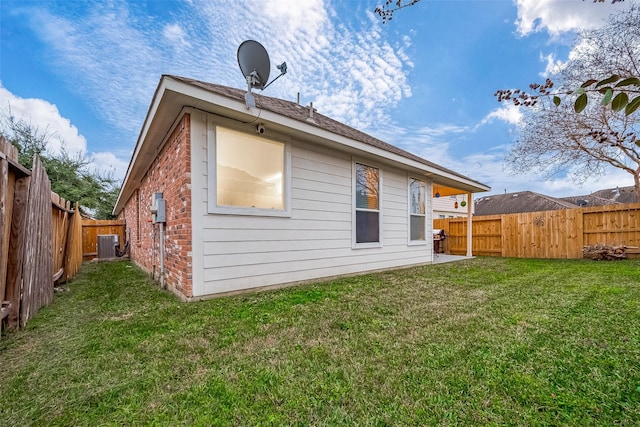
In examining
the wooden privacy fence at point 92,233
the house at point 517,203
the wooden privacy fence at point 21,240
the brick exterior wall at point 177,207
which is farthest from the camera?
the house at point 517,203

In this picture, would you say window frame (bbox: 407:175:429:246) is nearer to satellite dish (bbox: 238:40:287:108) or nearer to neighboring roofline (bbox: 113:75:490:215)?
neighboring roofline (bbox: 113:75:490:215)

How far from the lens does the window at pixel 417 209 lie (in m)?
7.18

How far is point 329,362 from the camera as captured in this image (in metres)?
1.90

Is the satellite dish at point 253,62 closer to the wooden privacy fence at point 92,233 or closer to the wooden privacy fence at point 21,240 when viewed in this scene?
the wooden privacy fence at point 21,240

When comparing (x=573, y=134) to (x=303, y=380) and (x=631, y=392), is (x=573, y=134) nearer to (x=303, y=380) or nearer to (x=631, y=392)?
(x=631, y=392)

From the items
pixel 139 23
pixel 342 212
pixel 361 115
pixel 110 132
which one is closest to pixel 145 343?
pixel 342 212

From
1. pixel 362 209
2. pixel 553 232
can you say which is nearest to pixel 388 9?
pixel 362 209

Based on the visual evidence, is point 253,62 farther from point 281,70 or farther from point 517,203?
point 517,203

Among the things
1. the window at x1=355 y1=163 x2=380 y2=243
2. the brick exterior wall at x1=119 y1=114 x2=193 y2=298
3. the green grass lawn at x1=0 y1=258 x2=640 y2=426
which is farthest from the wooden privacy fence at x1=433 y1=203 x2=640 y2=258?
the brick exterior wall at x1=119 y1=114 x2=193 y2=298

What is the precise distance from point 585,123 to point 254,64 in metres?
11.7

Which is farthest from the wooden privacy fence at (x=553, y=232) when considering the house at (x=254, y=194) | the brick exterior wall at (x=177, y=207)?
the brick exterior wall at (x=177, y=207)

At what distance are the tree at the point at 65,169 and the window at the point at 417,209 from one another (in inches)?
648

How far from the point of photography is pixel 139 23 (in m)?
6.87

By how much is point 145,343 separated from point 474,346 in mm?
2656
